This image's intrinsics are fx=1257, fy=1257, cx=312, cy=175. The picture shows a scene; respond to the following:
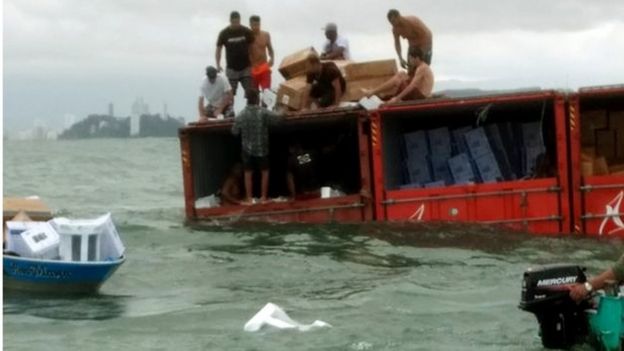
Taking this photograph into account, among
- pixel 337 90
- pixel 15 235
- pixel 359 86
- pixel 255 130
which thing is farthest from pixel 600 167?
pixel 15 235

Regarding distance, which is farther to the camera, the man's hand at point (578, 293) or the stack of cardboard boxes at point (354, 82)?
the stack of cardboard boxes at point (354, 82)

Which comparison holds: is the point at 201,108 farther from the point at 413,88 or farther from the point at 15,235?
the point at 15,235

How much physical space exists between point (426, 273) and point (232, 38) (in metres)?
6.70

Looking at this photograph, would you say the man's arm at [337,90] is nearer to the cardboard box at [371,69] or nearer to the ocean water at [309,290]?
the cardboard box at [371,69]

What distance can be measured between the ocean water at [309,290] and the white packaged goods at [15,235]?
1.84 ft

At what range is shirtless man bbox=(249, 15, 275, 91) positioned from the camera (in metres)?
21.6

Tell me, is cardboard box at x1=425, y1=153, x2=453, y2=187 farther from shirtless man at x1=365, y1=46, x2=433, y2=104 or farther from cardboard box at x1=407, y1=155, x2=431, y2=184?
shirtless man at x1=365, y1=46, x2=433, y2=104

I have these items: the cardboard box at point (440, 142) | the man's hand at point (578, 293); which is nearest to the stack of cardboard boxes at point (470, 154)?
the cardboard box at point (440, 142)

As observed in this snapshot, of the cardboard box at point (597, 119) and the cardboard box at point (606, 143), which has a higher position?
the cardboard box at point (597, 119)

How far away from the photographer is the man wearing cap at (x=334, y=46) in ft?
72.8

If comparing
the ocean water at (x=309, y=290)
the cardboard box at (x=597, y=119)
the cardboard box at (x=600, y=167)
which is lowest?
the ocean water at (x=309, y=290)

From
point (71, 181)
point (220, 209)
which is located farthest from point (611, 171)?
point (71, 181)

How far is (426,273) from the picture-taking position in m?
15.7

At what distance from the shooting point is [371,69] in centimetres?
2023
